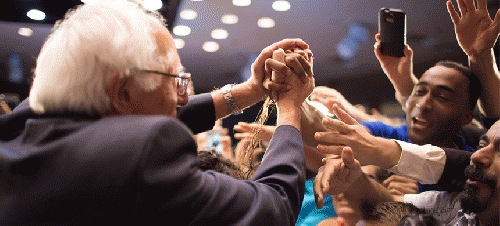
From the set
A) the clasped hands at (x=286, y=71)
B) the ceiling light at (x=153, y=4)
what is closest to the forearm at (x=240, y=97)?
the clasped hands at (x=286, y=71)

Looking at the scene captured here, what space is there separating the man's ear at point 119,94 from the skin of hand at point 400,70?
2.82 feet

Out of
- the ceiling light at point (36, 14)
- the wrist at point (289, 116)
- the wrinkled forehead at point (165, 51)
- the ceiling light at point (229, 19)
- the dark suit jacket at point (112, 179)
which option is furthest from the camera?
the ceiling light at point (36, 14)

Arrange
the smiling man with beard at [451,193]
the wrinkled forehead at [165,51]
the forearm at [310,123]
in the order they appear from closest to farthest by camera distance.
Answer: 1. the wrinkled forehead at [165,51]
2. the smiling man with beard at [451,193]
3. the forearm at [310,123]

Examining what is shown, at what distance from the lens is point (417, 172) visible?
1.06 metres

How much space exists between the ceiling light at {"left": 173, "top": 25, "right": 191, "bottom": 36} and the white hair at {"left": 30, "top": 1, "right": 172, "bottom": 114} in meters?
0.88

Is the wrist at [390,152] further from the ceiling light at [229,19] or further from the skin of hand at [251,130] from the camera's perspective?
the ceiling light at [229,19]

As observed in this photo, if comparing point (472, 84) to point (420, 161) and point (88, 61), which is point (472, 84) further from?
point (88, 61)

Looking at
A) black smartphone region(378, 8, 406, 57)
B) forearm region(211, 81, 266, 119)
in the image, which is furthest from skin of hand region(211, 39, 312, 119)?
black smartphone region(378, 8, 406, 57)

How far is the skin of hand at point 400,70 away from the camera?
3.69 ft

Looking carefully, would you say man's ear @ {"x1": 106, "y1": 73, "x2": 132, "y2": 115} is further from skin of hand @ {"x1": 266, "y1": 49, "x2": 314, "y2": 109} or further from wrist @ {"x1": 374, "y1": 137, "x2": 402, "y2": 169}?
wrist @ {"x1": 374, "y1": 137, "x2": 402, "y2": 169}

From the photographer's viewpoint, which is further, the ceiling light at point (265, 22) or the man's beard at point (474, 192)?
the ceiling light at point (265, 22)

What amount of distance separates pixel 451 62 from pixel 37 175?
1101 millimetres

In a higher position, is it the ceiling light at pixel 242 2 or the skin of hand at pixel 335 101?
the ceiling light at pixel 242 2

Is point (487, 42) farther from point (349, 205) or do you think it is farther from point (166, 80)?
point (166, 80)
